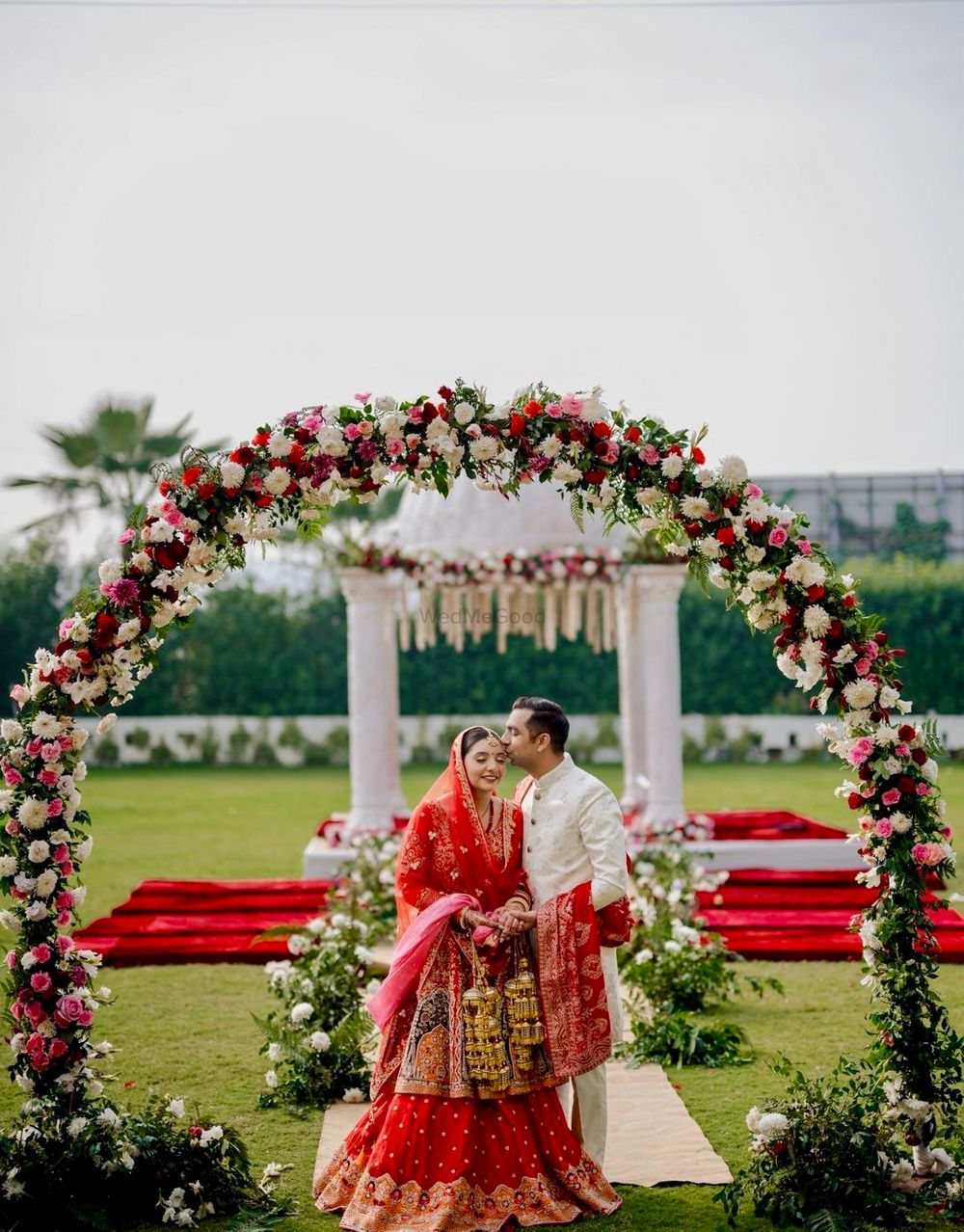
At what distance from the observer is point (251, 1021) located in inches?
325

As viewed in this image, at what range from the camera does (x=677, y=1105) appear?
6457 millimetres

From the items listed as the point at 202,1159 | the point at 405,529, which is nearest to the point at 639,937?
the point at 202,1159

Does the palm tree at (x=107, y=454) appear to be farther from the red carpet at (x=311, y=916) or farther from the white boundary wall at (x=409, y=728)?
the red carpet at (x=311, y=916)

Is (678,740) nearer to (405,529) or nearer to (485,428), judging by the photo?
(405,529)

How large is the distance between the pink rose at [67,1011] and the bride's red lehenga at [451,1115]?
1.09 meters

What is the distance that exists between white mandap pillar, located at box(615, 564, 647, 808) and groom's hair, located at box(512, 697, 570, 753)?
292 inches

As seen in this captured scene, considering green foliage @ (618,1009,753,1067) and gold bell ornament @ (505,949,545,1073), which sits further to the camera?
green foliage @ (618,1009,753,1067)

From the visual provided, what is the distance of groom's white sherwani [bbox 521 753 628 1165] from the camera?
5.25 meters

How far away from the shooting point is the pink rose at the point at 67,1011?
5.30 m

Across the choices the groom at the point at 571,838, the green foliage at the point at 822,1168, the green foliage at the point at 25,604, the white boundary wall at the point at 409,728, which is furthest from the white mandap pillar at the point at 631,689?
the green foliage at the point at 25,604

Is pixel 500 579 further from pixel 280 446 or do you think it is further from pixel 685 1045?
pixel 280 446

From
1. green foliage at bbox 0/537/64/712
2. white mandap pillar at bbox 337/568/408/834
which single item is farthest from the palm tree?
white mandap pillar at bbox 337/568/408/834

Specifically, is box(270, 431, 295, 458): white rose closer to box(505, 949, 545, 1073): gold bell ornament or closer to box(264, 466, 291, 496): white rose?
box(264, 466, 291, 496): white rose

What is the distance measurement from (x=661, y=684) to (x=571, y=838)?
24.5 feet
